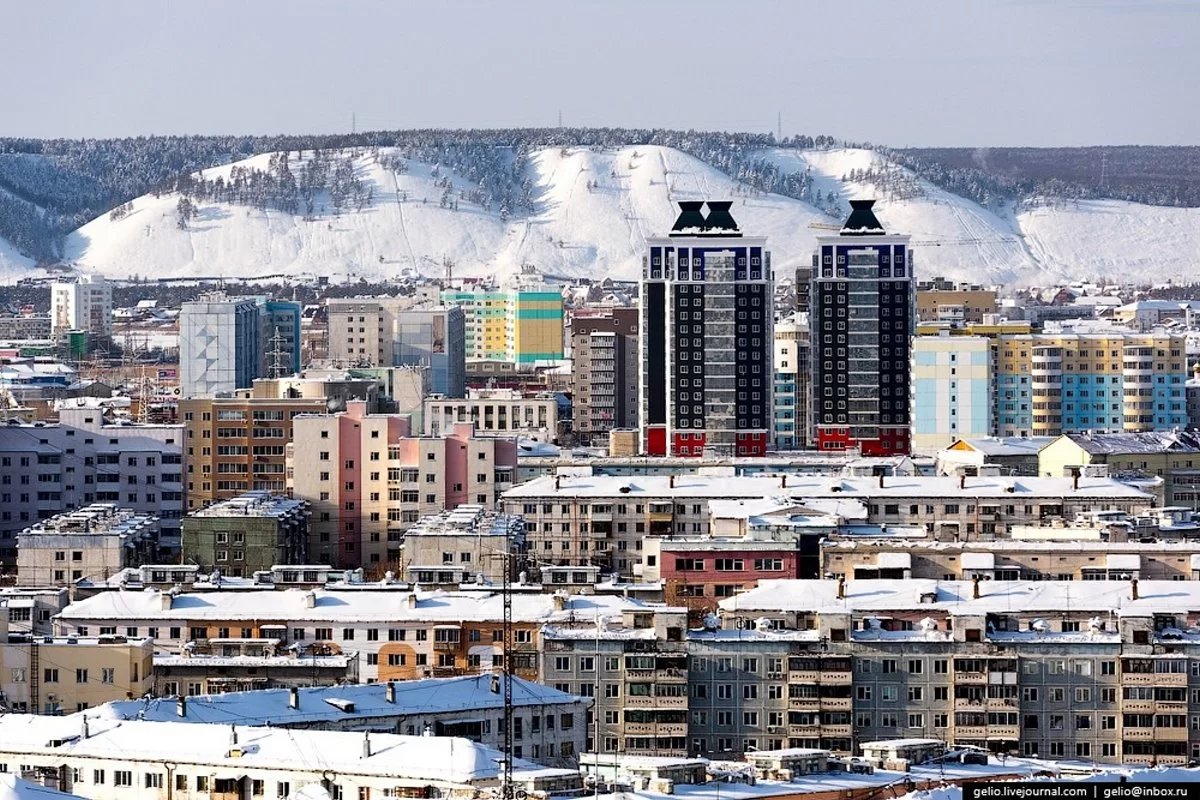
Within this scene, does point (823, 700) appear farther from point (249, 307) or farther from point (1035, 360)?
point (249, 307)

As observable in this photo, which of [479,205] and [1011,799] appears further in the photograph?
[479,205]

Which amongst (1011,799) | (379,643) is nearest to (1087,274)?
(379,643)

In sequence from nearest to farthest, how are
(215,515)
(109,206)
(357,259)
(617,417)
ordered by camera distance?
(215,515)
(617,417)
(357,259)
(109,206)

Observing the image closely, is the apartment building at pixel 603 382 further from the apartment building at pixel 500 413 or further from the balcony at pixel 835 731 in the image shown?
the balcony at pixel 835 731

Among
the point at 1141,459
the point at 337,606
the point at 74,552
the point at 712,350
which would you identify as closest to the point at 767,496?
the point at 74,552

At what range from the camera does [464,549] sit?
133 feet

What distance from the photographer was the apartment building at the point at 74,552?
41.6 meters

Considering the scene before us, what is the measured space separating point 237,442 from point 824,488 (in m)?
10.8

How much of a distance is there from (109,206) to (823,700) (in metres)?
131

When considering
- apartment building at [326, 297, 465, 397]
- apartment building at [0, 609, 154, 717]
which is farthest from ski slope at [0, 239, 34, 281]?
apartment building at [0, 609, 154, 717]

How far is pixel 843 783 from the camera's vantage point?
2462 cm

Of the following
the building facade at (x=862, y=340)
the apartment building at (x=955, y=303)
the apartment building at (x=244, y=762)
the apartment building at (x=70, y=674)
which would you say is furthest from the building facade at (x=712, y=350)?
the apartment building at (x=244, y=762)

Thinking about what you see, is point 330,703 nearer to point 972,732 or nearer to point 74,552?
point 972,732

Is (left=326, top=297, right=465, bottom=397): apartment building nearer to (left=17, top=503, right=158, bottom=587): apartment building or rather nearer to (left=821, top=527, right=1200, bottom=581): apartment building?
(left=17, top=503, right=158, bottom=587): apartment building
